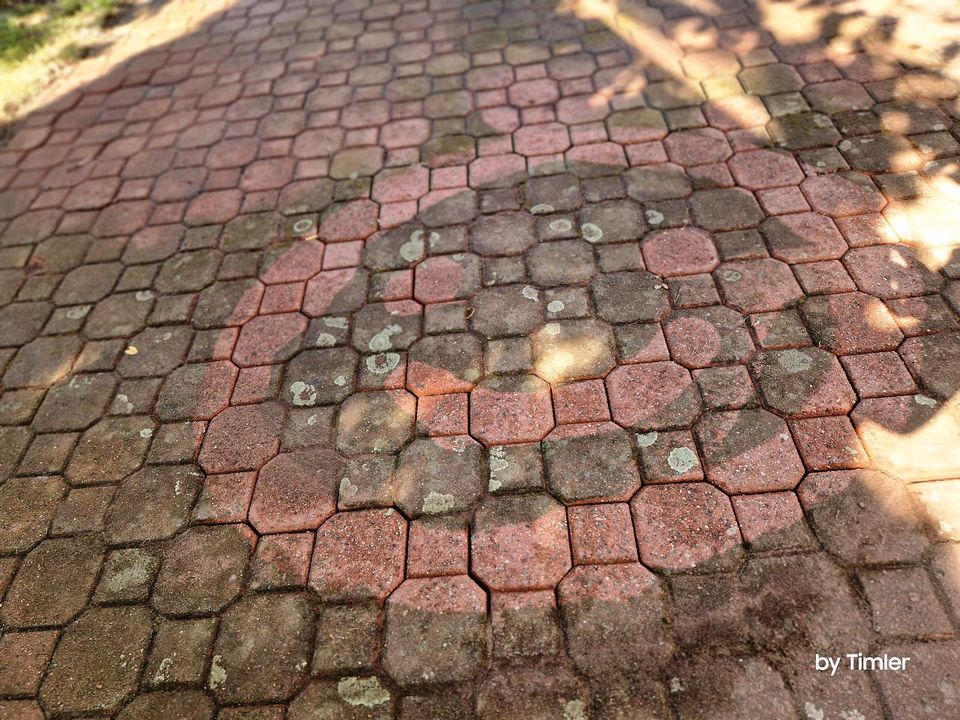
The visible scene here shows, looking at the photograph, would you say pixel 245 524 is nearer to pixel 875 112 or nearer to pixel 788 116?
pixel 788 116

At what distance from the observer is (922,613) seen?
1947 mm

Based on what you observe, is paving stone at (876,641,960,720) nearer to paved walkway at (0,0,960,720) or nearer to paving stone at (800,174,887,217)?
paved walkway at (0,0,960,720)

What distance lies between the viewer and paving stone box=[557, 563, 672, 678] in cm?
197

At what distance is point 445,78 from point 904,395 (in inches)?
142

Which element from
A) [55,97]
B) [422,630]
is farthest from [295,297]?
[55,97]

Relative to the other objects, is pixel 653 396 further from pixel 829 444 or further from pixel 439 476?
pixel 439 476

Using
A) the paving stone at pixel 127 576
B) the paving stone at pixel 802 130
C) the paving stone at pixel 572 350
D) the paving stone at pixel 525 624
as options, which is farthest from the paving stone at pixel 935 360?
the paving stone at pixel 127 576

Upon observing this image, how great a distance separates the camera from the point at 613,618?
2051 mm

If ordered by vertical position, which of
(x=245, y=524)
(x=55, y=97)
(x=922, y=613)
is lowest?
(x=922, y=613)

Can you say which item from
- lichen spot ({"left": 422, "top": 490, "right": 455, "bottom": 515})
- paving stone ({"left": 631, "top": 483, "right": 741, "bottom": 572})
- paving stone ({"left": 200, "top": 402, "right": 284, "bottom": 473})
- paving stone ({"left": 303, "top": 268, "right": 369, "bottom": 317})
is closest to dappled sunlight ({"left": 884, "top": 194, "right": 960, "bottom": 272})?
paving stone ({"left": 631, "top": 483, "right": 741, "bottom": 572})

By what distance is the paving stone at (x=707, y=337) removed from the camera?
267 centimetres

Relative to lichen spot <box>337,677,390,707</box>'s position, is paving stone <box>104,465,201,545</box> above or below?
above

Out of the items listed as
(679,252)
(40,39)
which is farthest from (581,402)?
(40,39)

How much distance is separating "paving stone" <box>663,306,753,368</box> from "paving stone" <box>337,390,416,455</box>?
3.84 feet
